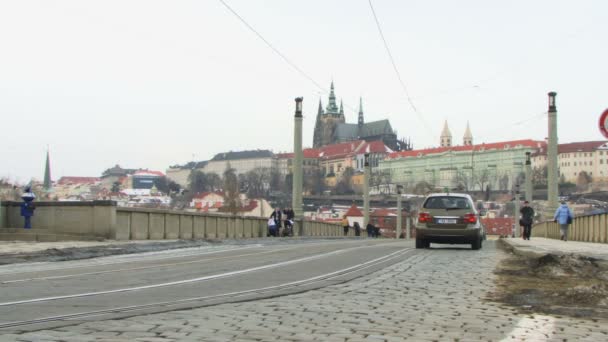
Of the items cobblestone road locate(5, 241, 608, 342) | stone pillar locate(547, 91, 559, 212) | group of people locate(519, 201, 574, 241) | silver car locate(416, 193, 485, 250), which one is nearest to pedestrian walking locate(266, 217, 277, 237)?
group of people locate(519, 201, 574, 241)

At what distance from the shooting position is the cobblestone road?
6395 millimetres

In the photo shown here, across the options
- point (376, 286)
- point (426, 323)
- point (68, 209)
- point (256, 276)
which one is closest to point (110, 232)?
point (68, 209)

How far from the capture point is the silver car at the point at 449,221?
22844 millimetres

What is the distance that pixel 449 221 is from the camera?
22.9 meters

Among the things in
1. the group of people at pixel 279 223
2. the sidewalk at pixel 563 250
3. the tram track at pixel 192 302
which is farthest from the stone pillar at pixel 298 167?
the tram track at pixel 192 302

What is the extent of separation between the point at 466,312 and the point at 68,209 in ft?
64.7

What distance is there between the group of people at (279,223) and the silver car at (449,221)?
18191 millimetres

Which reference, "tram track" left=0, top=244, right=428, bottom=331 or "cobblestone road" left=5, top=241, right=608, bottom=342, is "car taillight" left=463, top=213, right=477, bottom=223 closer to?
"tram track" left=0, top=244, right=428, bottom=331

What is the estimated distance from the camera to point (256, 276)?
12805mm

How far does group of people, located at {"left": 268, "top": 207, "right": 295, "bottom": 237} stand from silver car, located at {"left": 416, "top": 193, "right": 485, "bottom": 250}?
18.2 m

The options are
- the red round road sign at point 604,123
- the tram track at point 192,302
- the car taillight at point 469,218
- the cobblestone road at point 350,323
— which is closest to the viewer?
the cobblestone road at point 350,323

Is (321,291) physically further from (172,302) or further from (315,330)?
(315,330)

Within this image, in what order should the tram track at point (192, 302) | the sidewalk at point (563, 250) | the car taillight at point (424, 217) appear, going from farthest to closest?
the car taillight at point (424, 217)
the sidewalk at point (563, 250)
the tram track at point (192, 302)

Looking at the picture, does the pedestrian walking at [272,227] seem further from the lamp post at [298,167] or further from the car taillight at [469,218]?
the car taillight at [469,218]
